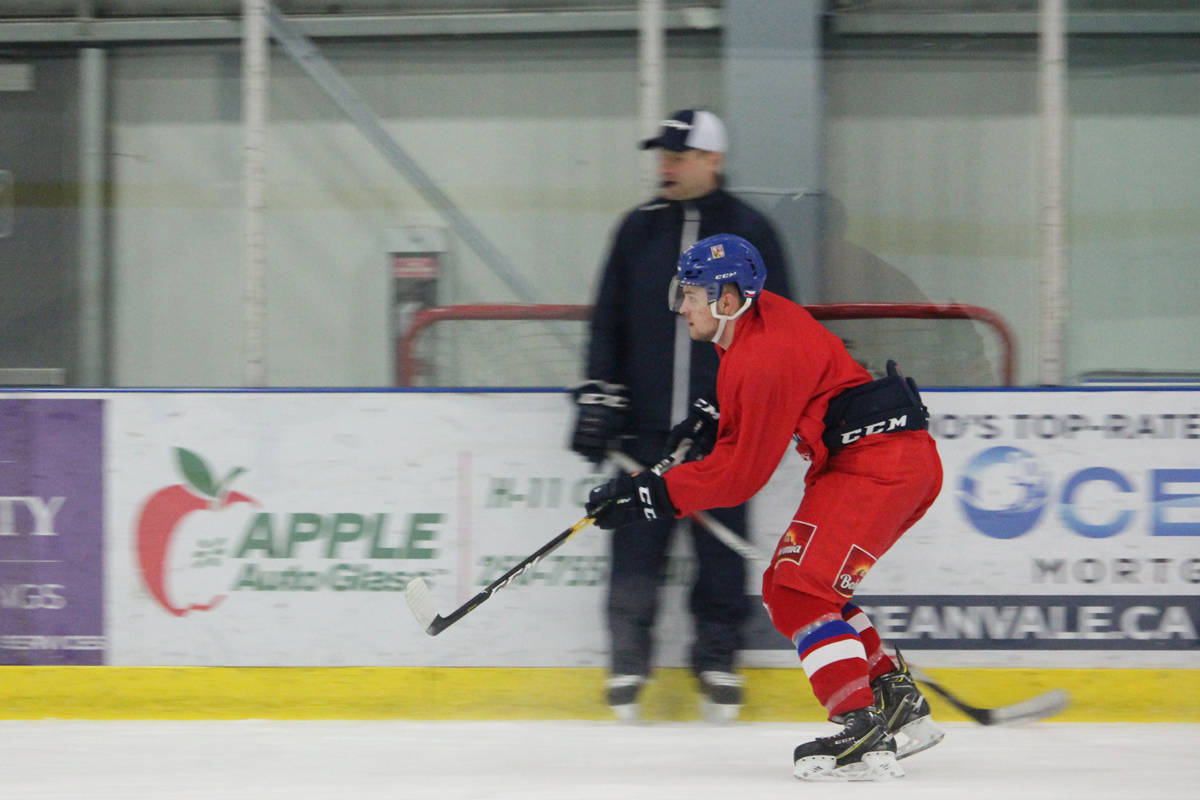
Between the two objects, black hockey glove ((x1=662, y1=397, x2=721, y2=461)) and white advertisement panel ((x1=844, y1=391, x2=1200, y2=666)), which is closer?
black hockey glove ((x1=662, y1=397, x2=721, y2=461))

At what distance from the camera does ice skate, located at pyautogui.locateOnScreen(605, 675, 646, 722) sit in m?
3.72

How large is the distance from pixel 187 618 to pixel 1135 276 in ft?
9.57

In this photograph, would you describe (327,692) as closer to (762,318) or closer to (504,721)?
(504,721)

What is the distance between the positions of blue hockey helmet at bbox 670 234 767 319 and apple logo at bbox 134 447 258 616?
1.54 meters

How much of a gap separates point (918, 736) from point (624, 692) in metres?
0.83

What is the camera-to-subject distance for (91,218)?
4.32 metres

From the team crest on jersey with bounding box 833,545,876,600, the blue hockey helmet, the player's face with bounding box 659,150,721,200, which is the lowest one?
the team crest on jersey with bounding box 833,545,876,600

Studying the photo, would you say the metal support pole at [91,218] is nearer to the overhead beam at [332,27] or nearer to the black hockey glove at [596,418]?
the overhead beam at [332,27]

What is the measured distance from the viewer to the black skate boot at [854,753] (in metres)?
3.06

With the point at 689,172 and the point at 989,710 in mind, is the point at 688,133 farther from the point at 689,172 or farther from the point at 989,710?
the point at 989,710

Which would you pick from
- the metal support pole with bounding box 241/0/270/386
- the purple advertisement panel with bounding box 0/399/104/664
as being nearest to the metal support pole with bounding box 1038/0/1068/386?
the metal support pole with bounding box 241/0/270/386

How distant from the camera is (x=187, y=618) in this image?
3.90 m

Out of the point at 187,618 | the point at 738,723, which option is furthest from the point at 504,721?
the point at 187,618

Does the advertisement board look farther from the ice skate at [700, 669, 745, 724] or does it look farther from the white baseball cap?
the white baseball cap
